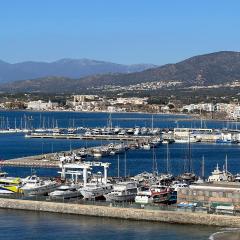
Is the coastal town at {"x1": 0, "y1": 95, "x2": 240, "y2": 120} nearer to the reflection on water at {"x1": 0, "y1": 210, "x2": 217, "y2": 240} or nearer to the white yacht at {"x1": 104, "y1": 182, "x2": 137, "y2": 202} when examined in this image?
the white yacht at {"x1": 104, "y1": 182, "x2": 137, "y2": 202}

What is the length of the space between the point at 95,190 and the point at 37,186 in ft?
6.69

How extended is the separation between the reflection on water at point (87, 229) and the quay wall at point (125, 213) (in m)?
0.21

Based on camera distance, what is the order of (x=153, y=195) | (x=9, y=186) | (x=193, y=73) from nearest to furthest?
(x=153, y=195) < (x=9, y=186) < (x=193, y=73)

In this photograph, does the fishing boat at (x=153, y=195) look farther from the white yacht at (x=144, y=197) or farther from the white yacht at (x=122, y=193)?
the white yacht at (x=122, y=193)

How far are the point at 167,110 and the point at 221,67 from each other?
270 ft

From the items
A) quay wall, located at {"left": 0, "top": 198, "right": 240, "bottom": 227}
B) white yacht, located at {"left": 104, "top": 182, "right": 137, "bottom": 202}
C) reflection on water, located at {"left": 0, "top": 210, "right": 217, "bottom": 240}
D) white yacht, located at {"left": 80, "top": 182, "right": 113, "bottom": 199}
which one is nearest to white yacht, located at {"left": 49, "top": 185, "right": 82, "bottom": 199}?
white yacht, located at {"left": 80, "top": 182, "right": 113, "bottom": 199}

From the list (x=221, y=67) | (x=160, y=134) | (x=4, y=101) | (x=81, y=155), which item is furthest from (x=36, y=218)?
(x=221, y=67)

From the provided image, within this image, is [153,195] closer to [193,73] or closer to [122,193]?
[122,193]

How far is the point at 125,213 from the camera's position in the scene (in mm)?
21703

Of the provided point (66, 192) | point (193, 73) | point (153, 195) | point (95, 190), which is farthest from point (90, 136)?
point (193, 73)

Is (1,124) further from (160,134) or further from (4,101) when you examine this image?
(4,101)

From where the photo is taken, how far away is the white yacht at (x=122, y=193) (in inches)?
930

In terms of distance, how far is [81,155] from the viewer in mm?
Result: 40625

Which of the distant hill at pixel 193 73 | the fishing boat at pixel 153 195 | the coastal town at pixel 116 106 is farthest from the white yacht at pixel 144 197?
the distant hill at pixel 193 73
